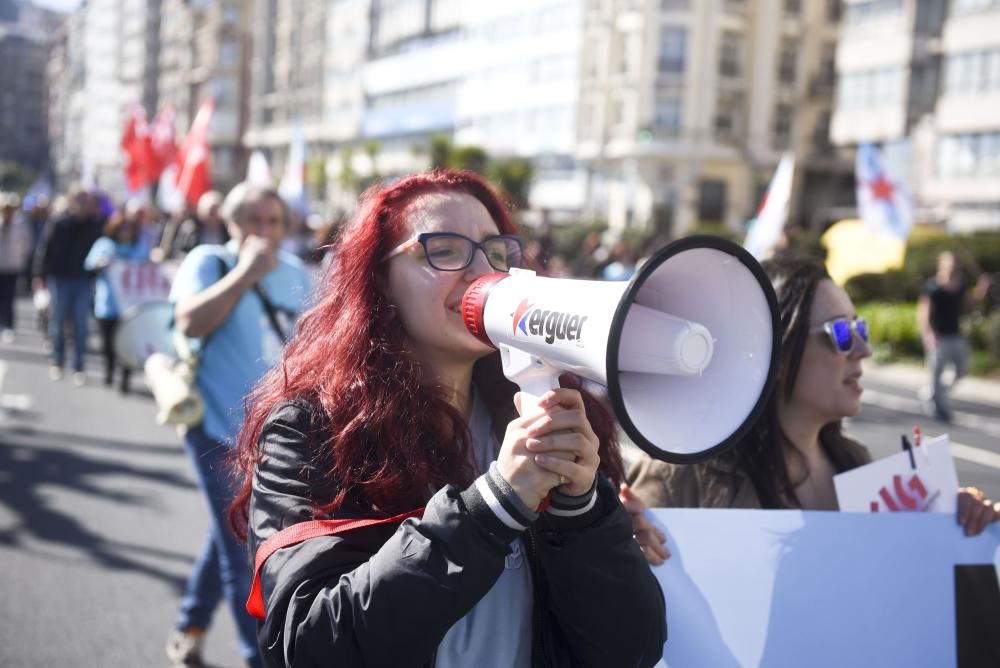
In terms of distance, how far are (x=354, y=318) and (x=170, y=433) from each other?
7.00 m

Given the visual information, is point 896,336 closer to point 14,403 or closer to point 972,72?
point 14,403

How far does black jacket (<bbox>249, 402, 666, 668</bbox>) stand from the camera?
155 centimetres

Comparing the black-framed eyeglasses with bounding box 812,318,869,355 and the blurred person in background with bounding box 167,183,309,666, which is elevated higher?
the black-framed eyeglasses with bounding box 812,318,869,355

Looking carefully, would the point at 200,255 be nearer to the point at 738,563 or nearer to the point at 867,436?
the point at 738,563

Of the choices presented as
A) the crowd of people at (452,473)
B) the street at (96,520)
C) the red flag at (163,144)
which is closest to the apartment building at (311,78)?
the red flag at (163,144)

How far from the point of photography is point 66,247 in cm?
1088

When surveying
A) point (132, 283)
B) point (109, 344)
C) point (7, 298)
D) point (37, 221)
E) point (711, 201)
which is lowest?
point (109, 344)

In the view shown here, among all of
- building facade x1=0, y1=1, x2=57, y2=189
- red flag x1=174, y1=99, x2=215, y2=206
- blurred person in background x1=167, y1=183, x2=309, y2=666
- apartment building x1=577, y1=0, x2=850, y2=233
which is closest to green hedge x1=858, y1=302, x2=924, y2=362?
red flag x1=174, y1=99, x2=215, y2=206

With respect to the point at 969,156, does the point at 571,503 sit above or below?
below

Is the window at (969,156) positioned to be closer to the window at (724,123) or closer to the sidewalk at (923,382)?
the window at (724,123)

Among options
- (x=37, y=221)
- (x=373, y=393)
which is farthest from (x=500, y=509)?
(x=37, y=221)

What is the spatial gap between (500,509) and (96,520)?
4947 mm

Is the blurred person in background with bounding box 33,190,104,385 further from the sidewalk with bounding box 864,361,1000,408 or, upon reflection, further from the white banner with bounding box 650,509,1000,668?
the sidewalk with bounding box 864,361,1000,408

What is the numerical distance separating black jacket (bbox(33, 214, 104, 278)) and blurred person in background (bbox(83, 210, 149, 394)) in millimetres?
96
